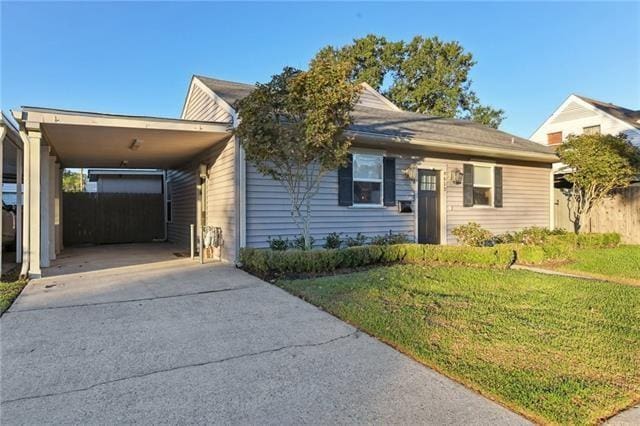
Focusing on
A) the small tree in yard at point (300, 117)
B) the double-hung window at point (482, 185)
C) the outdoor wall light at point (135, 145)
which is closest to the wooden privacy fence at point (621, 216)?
the double-hung window at point (482, 185)

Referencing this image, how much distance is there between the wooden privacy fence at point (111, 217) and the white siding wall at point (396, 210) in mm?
8188

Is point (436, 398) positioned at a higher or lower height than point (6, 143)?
lower

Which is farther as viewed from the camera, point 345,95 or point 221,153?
point 221,153

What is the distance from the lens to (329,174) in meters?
8.67

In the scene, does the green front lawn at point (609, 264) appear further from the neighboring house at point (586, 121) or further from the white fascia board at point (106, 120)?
the neighboring house at point (586, 121)

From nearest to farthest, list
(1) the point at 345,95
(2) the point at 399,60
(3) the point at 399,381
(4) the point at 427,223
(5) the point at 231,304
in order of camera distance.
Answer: (3) the point at 399,381 → (5) the point at 231,304 → (1) the point at 345,95 → (4) the point at 427,223 → (2) the point at 399,60

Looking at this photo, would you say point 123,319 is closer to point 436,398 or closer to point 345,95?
point 436,398

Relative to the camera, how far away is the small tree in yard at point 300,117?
20.8 feet

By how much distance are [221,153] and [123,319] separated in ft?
16.2

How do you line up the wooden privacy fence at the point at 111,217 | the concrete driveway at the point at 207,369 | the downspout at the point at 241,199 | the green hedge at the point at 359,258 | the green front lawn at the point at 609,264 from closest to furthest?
the concrete driveway at the point at 207,369
the green hedge at the point at 359,258
the green front lawn at the point at 609,264
the downspout at the point at 241,199
the wooden privacy fence at the point at 111,217

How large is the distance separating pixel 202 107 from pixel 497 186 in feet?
28.0

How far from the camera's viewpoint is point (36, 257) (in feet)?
21.1

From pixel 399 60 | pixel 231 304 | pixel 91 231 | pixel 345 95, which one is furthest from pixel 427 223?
pixel 399 60

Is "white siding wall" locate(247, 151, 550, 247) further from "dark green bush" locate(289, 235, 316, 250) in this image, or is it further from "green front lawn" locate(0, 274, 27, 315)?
"green front lawn" locate(0, 274, 27, 315)
